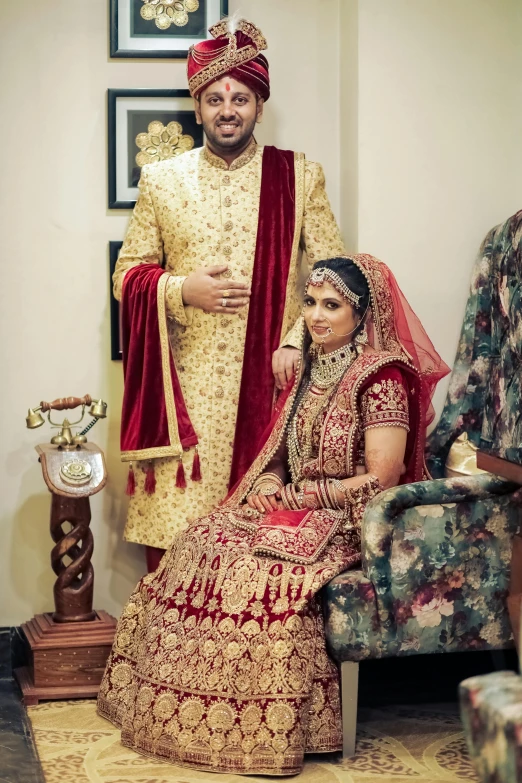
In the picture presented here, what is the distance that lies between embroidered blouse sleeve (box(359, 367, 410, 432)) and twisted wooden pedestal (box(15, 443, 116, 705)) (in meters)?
0.97

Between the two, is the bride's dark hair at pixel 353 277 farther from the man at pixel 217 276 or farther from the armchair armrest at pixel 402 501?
the armchair armrest at pixel 402 501

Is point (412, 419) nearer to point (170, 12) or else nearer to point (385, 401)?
point (385, 401)

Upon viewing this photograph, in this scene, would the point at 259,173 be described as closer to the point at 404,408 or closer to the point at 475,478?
the point at 404,408

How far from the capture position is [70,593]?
12.2ft

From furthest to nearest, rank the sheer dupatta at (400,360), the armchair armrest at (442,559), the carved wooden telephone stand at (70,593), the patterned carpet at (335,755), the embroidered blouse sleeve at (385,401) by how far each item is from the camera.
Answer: the carved wooden telephone stand at (70,593) < the sheer dupatta at (400,360) < the embroidered blouse sleeve at (385,401) < the armchair armrest at (442,559) < the patterned carpet at (335,755)

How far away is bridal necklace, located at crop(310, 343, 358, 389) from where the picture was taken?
11.1 feet

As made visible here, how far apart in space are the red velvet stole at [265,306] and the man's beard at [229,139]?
4.8 inches

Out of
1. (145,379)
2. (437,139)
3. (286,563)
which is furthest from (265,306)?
(286,563)

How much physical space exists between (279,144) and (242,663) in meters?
2.09

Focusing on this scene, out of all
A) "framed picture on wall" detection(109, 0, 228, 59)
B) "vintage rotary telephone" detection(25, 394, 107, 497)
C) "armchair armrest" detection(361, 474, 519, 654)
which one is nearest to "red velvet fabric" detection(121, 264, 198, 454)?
"vintage rotary telephone" detection(25, 394, 107, 497)

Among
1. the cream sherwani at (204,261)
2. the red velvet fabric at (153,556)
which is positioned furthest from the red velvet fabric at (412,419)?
the red velvet fabric at (153,556)

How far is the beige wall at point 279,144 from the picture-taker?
3957 mm

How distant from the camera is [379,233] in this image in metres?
3.95

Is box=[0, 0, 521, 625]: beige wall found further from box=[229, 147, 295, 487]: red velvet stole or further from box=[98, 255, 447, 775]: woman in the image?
box=[98, 255, 447, 775]: woman
